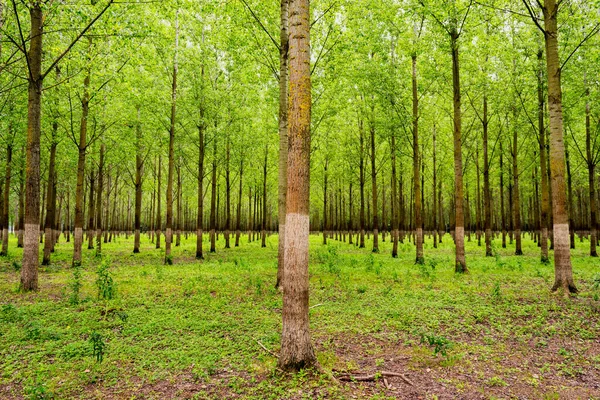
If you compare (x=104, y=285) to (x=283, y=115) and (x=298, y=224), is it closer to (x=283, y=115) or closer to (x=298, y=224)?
(x=283, y=115)

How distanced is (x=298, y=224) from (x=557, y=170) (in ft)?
26.6

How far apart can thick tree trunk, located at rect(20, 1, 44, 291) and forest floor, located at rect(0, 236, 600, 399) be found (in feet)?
2.26

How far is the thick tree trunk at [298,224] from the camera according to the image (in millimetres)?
4969

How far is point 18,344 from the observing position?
6.30 meters

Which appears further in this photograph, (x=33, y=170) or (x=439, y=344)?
(x=33, y=170)

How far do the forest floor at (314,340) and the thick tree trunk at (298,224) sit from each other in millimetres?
371

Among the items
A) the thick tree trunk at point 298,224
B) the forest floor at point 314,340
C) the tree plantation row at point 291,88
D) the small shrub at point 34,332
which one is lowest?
the forest floor at point 314,340

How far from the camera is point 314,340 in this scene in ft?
21.2

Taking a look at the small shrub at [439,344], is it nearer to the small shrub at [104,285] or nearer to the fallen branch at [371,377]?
the fallen branch at [371,377]

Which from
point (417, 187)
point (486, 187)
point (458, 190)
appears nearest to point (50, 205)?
point (417, 187)

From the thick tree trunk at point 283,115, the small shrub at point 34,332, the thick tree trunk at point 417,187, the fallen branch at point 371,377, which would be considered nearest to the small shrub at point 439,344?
the fallen branch at point 371,377

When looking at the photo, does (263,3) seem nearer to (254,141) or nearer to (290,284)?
(290,284)

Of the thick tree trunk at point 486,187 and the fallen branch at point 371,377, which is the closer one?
the fallen branch at point 371,377

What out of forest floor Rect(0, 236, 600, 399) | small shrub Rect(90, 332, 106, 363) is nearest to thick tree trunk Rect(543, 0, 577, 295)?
forest floor Rect(0, 236, 600, 399)
